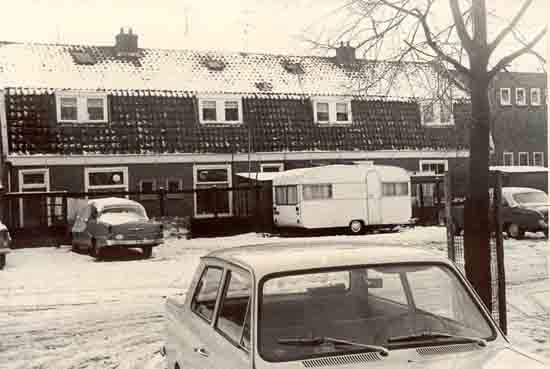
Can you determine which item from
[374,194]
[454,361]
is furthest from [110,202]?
[454,361]

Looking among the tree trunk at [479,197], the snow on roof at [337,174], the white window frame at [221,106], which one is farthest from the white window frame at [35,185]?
the tree trunk at [479,197]

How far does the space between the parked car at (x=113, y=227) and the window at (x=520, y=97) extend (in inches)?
185

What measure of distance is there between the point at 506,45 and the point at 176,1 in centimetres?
321

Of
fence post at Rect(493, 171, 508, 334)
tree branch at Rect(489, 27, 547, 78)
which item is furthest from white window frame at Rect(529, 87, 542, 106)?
fence post at Rect(493, 171, 508, 334)

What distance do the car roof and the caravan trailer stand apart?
17.5 ft

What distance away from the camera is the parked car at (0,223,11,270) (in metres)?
7.88

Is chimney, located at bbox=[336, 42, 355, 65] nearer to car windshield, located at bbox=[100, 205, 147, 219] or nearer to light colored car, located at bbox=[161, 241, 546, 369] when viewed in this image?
light colored car, located at bbox=[161, 241, 546, 369]

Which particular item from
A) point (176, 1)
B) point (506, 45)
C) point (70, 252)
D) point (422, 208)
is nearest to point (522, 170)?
point (506, 45)

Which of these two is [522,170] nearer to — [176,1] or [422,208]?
[422,208]

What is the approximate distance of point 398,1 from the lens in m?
5.85

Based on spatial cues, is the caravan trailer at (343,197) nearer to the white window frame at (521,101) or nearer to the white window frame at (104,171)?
the white window frame at (104,171)

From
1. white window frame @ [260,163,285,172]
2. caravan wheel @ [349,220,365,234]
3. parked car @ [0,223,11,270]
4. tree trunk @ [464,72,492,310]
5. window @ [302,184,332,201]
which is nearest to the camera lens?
tree trunk @ [464,72,492,310]

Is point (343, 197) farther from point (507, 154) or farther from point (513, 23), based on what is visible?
point (513, 23)

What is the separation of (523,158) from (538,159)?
0.34 m
